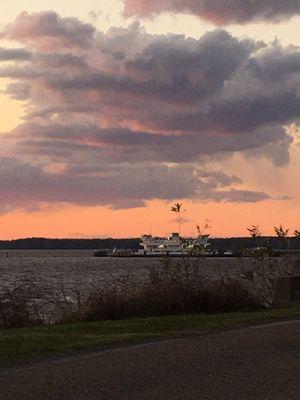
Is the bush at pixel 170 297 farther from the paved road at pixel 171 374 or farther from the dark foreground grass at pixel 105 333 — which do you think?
the paved road at pixel 171 374

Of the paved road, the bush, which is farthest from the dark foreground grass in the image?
the bush

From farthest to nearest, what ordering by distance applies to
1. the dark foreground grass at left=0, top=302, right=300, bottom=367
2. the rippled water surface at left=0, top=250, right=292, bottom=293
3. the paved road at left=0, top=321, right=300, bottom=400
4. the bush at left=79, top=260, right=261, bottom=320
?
the rippled water surface at left=0, top=250, right=292, bottom=293, the bush at left=79, top=260, right=261, bottom=320, the dark foreground grass at left=0, top=302, right=300, bottom=367, the paved road at left=0, top=321, right=300, bottom=400

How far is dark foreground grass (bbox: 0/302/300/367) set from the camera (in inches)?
526

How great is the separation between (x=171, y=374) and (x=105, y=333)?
199 inches

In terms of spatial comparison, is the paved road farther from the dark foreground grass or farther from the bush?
the bush

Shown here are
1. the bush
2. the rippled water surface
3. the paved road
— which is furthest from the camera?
the rippled water surface

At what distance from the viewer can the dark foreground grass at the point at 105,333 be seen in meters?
13.4

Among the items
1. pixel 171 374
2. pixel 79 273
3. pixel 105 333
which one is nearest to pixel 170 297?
pixel 105 333

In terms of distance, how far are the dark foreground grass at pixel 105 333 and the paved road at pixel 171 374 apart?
809 mm

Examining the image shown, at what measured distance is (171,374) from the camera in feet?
36.4

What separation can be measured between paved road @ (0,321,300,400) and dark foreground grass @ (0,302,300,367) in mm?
809

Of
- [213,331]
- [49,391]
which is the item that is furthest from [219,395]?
[213,331]

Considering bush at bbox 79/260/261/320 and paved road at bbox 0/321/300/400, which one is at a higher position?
bush at bbox 79/260/261/320

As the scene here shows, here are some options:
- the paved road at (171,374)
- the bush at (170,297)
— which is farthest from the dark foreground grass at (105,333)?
the bush at (170,297)
